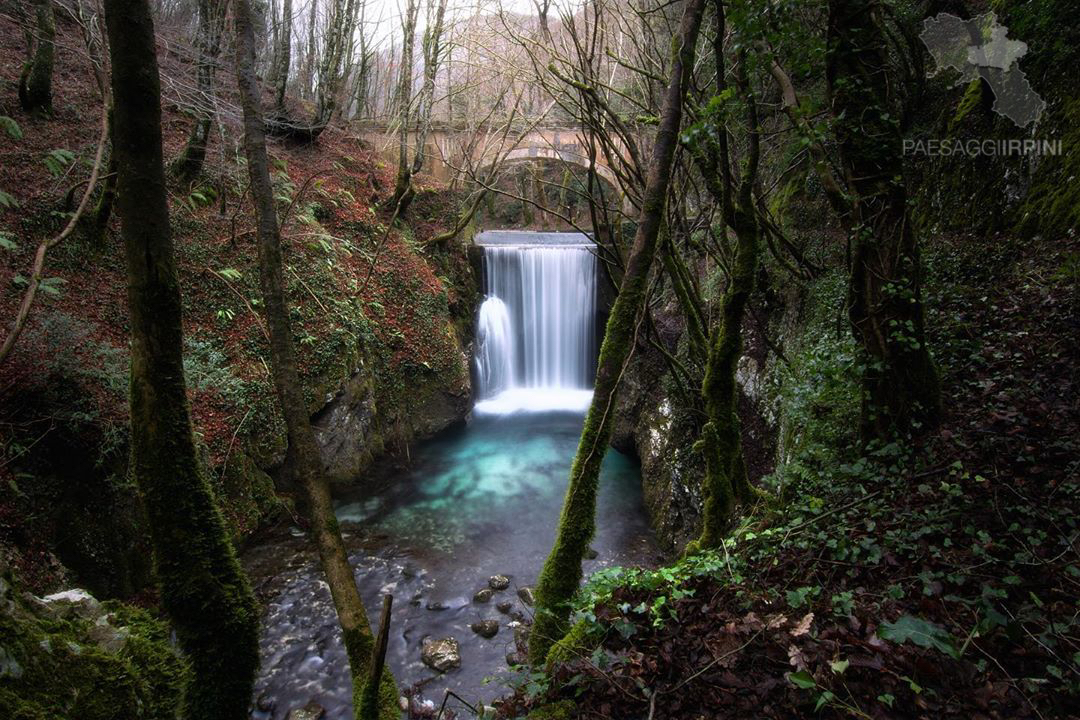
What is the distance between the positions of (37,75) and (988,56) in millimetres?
13022

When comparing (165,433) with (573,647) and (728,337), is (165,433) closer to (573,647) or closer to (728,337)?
(573,647)

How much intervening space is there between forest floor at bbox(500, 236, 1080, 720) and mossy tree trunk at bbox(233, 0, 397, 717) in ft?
4.77

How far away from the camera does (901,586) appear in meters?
2.52

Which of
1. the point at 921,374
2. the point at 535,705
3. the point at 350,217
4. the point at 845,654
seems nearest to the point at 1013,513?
the point at 921,374

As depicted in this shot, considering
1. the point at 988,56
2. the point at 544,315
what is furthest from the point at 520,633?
the point at 544,315

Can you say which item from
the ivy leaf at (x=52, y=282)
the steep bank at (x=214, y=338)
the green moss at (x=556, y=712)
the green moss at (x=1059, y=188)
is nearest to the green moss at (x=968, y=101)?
the green moss at (x=1059, y=188)

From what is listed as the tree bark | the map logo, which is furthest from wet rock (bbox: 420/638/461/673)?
the map logo

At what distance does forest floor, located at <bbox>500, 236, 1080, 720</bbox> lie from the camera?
1.96m

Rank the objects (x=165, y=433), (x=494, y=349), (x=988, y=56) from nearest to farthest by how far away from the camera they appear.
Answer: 1. (x=165, y=433)
2. (x=988, y=56)
3. (x=494, y=349)

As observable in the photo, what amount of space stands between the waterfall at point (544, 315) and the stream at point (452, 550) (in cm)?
49

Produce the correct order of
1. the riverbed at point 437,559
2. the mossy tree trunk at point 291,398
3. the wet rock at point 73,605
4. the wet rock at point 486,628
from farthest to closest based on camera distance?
1. the wet rock at point 486,628
2. the riverbed at point 437,559
3. the mossy tree trunk at point 291,398
4. the wet rock at point 73,605

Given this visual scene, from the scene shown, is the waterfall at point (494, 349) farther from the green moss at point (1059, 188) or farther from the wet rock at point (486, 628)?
the green moss at point (1059, 188)

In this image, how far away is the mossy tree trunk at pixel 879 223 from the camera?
3.22 metres

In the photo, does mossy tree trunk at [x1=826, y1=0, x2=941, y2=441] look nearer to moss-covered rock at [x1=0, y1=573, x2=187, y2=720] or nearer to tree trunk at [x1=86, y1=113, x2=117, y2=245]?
moss-covered rock at [x1=0, y1=573, x2=187, y2=720]
